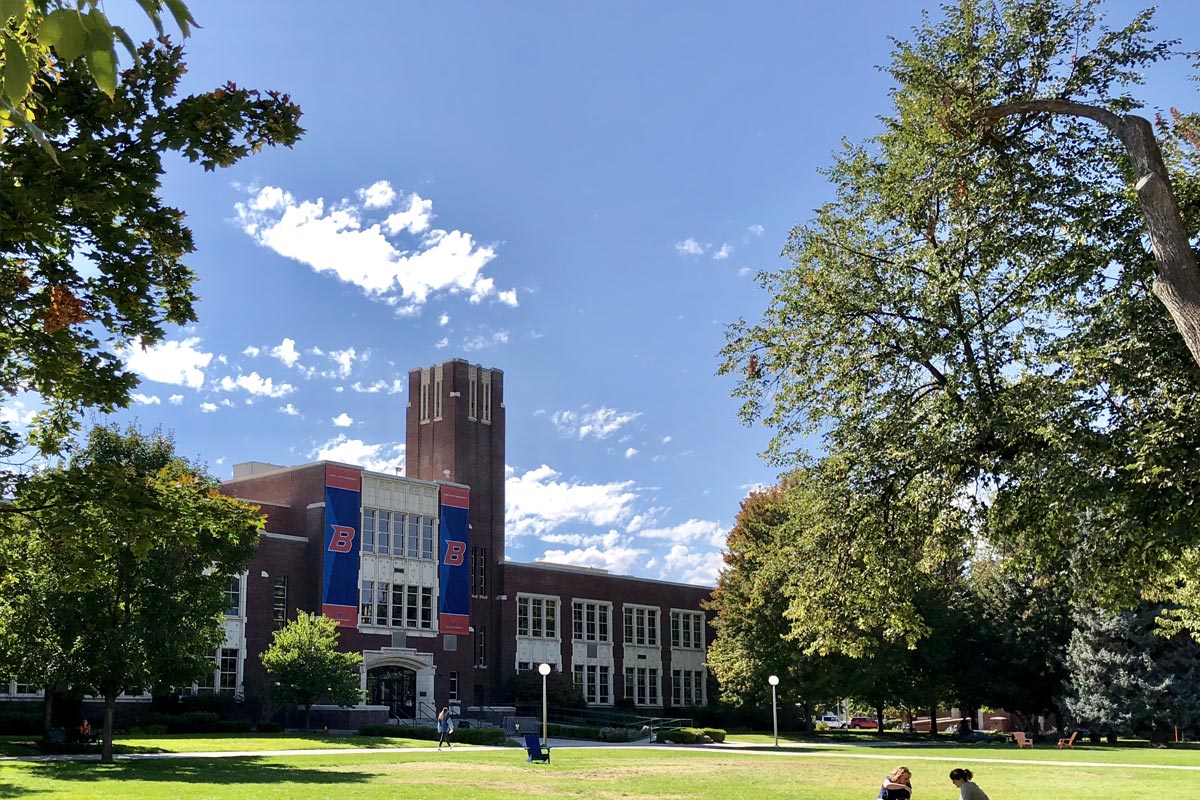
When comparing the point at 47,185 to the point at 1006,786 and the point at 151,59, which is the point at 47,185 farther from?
the point at 1006,786

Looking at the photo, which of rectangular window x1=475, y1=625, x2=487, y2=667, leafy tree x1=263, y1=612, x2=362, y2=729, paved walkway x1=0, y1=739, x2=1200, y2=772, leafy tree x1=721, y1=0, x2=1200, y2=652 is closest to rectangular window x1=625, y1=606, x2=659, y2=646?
rectangular window x1=475, y1=625, x2=487, y2=667

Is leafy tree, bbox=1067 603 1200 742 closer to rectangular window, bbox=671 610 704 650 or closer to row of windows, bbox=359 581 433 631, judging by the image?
rectangular window, bbox=671 610 704 650

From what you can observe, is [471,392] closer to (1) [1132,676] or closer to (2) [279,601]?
(2) [279,601]

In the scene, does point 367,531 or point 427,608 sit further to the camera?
point 427,608

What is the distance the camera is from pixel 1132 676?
50656mm

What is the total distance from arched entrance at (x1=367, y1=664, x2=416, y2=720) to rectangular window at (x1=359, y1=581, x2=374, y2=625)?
108 inches

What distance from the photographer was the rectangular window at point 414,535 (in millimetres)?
59219

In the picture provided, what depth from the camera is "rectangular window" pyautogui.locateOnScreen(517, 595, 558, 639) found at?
65375mm

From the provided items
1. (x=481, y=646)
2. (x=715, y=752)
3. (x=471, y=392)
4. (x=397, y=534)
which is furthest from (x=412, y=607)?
(x=715, y=752)

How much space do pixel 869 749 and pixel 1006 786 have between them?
68.6ft

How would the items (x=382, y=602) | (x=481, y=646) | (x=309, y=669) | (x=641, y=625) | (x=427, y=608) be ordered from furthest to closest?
(x=641, y=625)
(x=481, y=646)
(x=427, y=608)
(x=382, y=602)
(x=309, y=669)

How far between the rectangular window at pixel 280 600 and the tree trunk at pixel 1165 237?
159 feet

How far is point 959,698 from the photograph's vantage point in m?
59.9

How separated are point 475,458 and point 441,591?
927 cm
